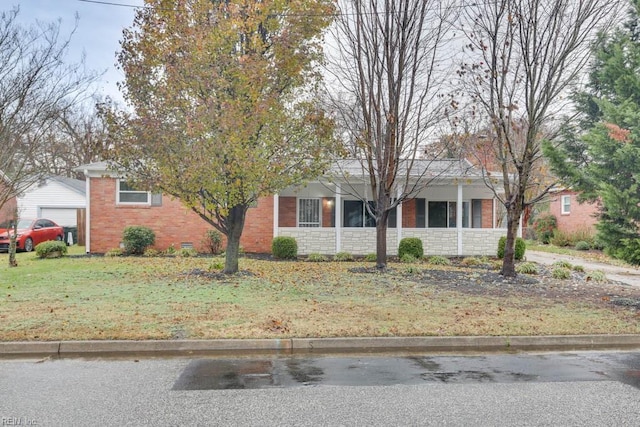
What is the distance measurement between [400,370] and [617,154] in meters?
6.26

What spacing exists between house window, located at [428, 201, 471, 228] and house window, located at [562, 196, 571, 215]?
1156cm

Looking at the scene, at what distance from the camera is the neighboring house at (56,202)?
3266cm

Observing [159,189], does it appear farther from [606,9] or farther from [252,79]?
[606,9]

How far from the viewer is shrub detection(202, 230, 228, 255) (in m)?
18.9

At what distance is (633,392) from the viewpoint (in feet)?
16.4

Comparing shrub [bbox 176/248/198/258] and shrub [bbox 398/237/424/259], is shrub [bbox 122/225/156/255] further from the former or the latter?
shrub [bbox 398/237/424/259]

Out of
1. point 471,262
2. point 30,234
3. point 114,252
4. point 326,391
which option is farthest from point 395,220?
point 326,391


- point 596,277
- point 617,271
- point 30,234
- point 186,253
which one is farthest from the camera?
point 30,234

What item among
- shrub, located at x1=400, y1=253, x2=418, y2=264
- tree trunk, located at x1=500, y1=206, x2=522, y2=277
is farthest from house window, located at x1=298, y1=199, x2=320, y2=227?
tree trunk, located at x1=500, y1=206, x2=522, y2=277

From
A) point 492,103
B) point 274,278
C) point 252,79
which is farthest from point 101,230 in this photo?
point 492,103

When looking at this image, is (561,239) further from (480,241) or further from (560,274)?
(560,274)

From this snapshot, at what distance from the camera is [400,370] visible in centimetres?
570

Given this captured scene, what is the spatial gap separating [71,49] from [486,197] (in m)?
17.0

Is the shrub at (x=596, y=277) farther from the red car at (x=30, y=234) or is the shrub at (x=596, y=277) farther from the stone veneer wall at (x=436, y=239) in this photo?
the red car at (x=30, y=234)
